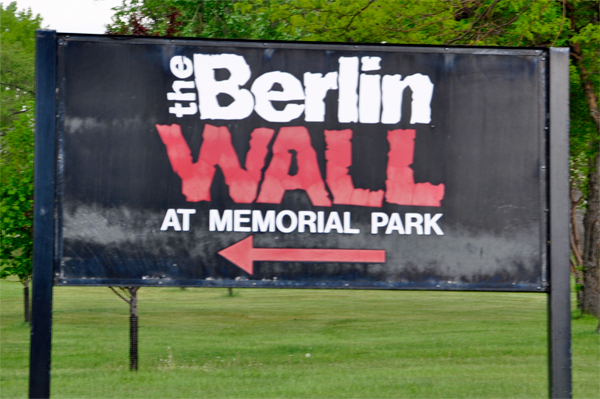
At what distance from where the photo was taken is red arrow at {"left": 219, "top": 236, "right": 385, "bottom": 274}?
5000 mm

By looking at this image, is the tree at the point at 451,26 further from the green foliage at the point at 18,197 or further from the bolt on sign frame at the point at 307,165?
the bolt on sign frame at the point at 307,165

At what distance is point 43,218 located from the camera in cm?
492

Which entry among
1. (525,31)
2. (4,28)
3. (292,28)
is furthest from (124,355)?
(4,28)

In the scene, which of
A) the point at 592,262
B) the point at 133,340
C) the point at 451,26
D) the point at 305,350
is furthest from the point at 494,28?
the point at 592,262

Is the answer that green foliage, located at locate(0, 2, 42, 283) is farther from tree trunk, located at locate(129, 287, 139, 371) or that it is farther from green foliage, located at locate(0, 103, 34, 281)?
tree trunk, located at locate(129, 287, 139, 371)

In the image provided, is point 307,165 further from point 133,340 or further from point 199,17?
point 199,17

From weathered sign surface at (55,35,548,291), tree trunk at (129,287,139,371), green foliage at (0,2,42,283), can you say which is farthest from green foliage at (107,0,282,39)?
weathered sign surface at (55,35,548,291)

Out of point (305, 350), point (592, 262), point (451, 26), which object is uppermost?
point (451, 26)

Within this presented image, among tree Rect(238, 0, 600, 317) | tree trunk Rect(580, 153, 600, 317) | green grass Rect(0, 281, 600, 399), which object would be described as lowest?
green grass Rect(0, 281, 600, 399)

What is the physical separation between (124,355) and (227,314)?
364 inches

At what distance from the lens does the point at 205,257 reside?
5.00m

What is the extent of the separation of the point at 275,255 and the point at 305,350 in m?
10.2

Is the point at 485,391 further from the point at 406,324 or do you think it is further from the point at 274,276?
the point at 406,324

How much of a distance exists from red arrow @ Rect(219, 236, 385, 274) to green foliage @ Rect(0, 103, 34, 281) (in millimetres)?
13222
